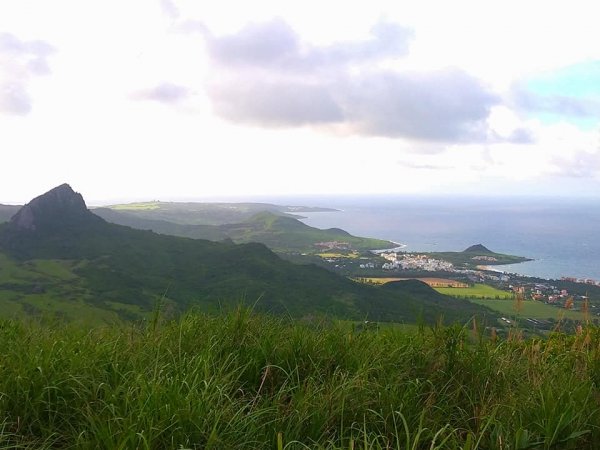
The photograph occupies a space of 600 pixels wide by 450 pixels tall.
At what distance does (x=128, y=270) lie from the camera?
422 ft

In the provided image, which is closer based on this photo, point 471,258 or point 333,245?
point 471,258

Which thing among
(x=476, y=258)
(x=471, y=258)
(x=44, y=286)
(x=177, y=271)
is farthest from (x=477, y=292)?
(x=44, y=286)

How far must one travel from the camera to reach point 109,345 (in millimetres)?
3920

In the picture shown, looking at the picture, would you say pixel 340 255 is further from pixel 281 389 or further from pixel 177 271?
pixel 281 389

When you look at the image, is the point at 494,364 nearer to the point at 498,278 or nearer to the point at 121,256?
the point at 498,278

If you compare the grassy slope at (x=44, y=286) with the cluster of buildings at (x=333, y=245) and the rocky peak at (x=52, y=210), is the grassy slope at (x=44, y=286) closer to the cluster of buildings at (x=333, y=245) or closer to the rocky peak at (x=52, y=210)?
the rocky peak at (x=52, y=210)

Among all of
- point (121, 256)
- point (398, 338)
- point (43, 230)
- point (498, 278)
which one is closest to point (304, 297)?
point (498, 278)

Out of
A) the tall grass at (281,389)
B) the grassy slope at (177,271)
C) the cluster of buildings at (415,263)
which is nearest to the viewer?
the tall grass at (281,389)

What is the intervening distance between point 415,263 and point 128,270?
89.9m

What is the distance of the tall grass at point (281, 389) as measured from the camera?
267cm

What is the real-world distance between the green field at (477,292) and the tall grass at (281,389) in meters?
83.6

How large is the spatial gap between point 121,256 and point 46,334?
14754cm

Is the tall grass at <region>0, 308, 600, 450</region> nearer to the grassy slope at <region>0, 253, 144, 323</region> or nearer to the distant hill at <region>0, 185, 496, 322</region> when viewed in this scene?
the distant hill at <region>0, 185, 496, 322</region>

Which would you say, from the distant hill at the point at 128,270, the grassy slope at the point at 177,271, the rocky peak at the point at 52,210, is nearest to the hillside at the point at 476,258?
the grassy slope at the point at 177,271
